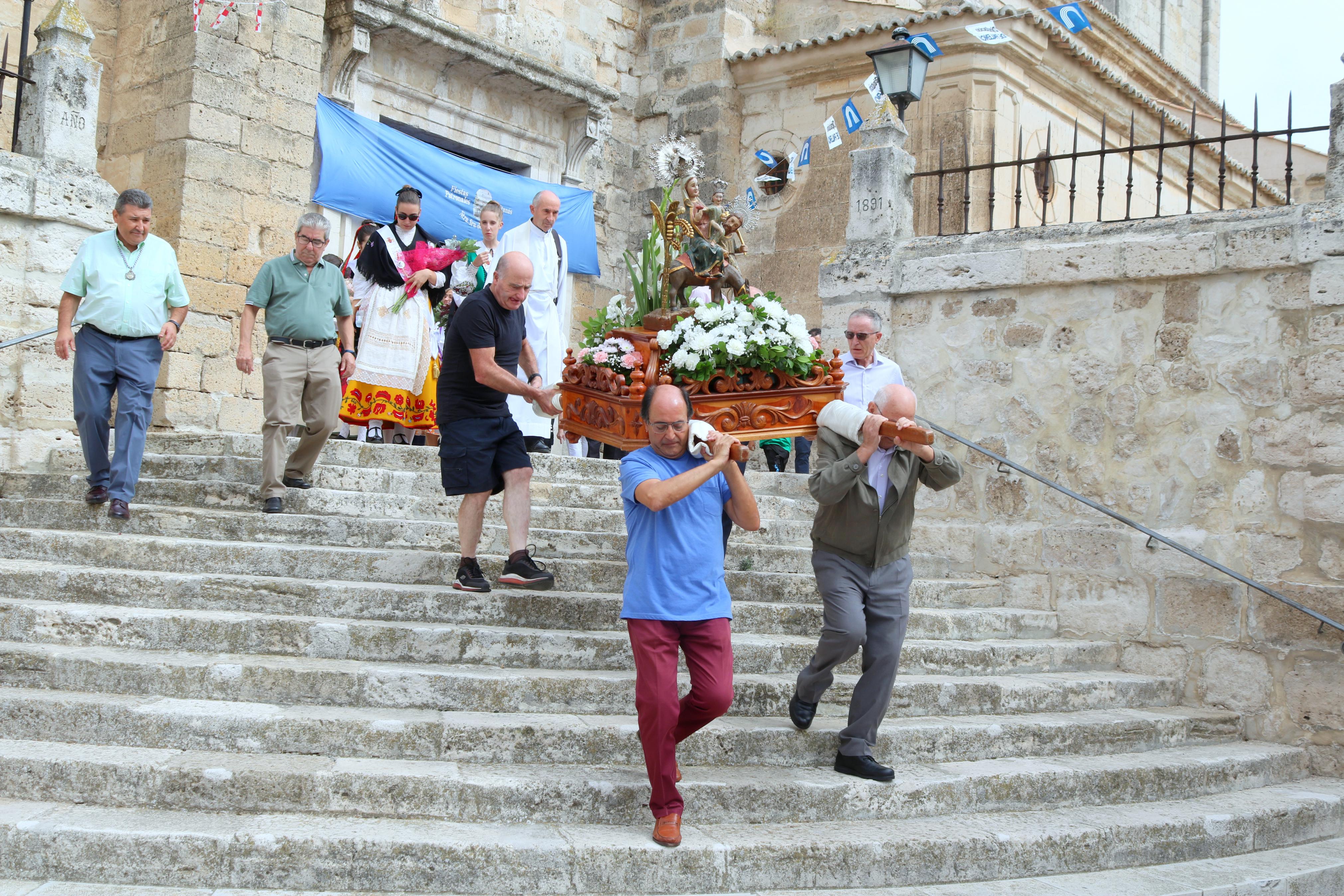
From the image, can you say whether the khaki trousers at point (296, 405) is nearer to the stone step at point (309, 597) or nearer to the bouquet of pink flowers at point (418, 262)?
the stone step at point (309, 597)

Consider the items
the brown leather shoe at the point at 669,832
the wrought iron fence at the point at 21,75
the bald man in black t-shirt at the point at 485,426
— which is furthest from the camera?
the wrought iron fence at the point at 21,75

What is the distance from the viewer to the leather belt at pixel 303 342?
620 centimetres

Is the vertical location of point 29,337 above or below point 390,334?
below

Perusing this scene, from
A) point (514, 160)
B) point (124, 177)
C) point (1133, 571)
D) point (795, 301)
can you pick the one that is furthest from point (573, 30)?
point (1133, 571)

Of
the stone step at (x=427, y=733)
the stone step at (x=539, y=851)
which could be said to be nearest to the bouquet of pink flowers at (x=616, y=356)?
the stone step at (x=427, y=733)

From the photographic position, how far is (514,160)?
12.5m

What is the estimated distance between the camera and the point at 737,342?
5133 millimetres

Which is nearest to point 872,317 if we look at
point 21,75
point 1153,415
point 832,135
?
point 1153,415

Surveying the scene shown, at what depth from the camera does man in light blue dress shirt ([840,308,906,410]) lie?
5688 mm

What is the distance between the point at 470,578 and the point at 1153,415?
12.8 ft

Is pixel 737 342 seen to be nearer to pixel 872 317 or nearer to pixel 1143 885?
pixel 872 317

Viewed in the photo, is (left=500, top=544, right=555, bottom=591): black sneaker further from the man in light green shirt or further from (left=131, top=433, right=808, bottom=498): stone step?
(left=131, top=433, right=808, bottom=498): stone step

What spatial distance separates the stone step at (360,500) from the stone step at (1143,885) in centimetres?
271

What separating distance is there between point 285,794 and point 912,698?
2.76 metres
